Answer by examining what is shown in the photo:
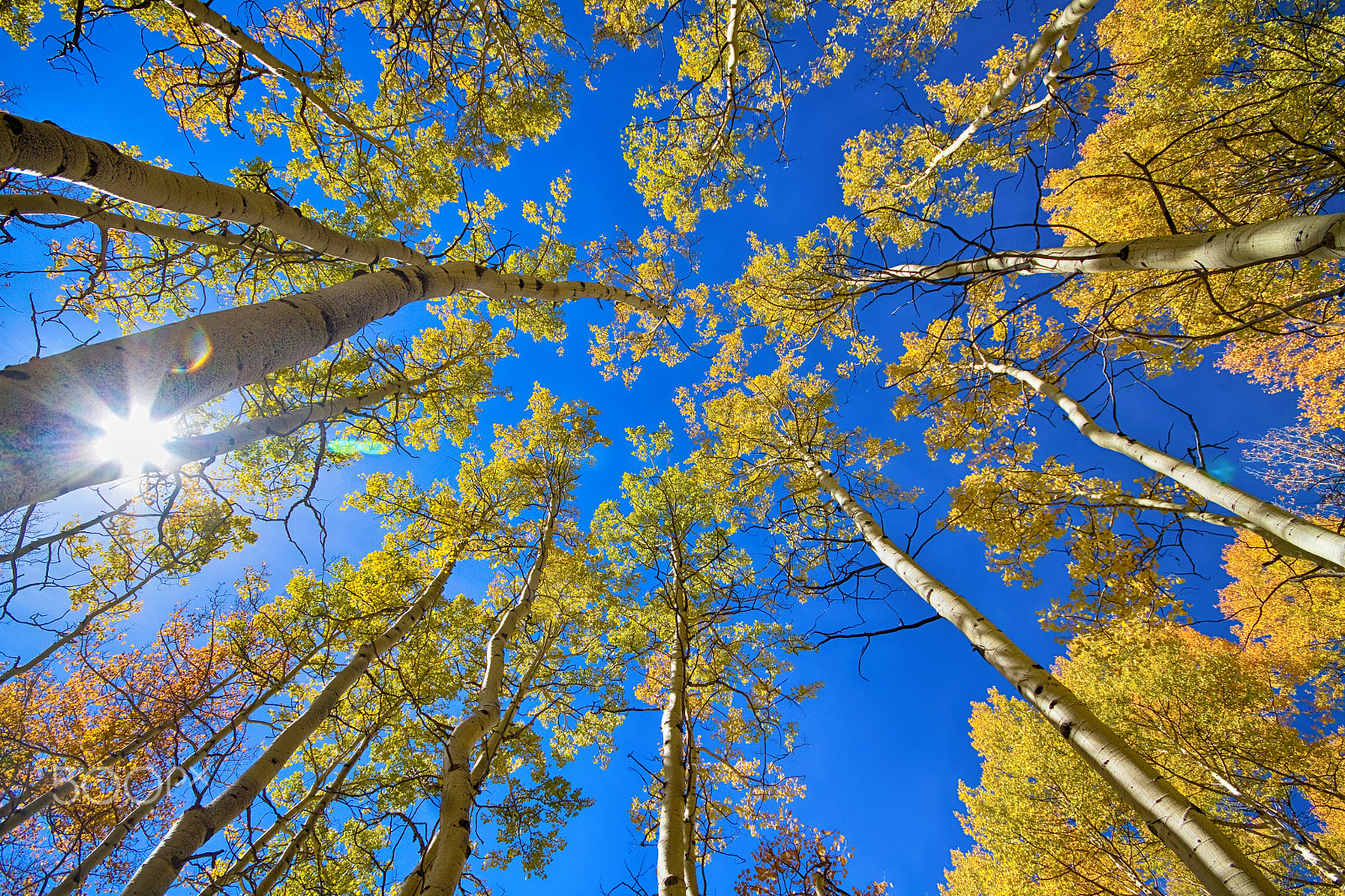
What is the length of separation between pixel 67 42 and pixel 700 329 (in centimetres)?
799

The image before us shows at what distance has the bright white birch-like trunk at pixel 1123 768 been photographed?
1.84 m

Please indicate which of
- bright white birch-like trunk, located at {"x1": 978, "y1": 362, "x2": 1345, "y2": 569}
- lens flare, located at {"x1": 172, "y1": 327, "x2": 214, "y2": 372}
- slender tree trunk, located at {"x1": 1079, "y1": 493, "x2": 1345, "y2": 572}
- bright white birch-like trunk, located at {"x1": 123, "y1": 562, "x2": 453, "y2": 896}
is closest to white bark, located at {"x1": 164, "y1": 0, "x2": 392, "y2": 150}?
lens flare, located at {"x1": 172, "y1": 327, "x2": 214, "y2": 372}

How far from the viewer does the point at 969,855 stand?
9820 millimetres

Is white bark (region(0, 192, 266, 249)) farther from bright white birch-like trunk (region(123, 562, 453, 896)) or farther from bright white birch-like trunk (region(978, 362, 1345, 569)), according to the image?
bright white birch-like trunk (region(978, 362, 1345, 569))

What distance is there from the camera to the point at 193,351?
1.64 m

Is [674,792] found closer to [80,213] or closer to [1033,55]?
A: [80,213]

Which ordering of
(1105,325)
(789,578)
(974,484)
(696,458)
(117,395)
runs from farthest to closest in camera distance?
(696,458)
(974,484)
(789,578)
(1105,325)
(117,395)

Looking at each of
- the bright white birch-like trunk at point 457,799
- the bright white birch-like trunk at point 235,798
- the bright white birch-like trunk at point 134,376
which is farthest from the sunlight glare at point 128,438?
the bright white birch-like trunk at point 457,799

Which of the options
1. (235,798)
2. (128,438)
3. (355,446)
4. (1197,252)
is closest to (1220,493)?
(1197,252)

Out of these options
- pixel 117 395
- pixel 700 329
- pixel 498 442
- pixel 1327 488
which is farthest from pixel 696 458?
pixel 1327 488

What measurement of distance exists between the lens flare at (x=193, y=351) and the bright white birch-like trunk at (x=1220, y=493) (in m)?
4.22

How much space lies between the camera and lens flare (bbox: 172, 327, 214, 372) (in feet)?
5.28

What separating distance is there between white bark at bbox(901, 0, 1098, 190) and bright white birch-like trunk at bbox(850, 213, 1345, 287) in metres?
4.70

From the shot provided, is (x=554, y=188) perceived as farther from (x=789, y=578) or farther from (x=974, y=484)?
(x=974, y=484)
